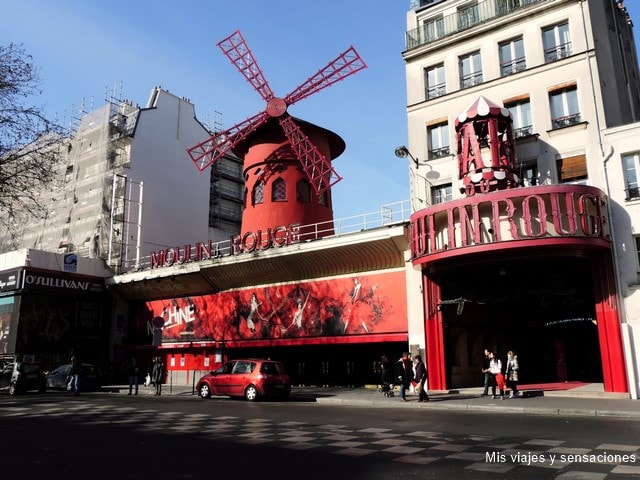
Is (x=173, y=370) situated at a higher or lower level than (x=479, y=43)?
lower

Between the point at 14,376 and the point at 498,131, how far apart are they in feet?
65.3

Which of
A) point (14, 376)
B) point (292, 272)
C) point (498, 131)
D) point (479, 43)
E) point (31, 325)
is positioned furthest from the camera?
point (31, 325)

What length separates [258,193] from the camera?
26.6 meters

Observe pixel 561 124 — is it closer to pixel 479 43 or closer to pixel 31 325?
pixel 479 43

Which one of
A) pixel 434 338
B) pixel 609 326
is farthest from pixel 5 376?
pixel 609 326

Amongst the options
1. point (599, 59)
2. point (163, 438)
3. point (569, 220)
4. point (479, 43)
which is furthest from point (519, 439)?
point (479, 43)

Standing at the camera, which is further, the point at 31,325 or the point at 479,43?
the point at 31,325

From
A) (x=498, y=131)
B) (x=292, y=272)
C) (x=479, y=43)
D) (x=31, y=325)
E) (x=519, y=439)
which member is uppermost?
(x=479, y=43)

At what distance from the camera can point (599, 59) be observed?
57.5ft

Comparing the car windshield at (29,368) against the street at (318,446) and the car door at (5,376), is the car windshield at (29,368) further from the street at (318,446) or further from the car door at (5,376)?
the street at (318,446)

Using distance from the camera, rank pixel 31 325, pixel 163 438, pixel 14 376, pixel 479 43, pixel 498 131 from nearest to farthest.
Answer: pixel 163 438 → pixel 498 131 → pixel 479 43 → pixel 14 376 → pixel 31 325

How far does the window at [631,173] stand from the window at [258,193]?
1566 cm

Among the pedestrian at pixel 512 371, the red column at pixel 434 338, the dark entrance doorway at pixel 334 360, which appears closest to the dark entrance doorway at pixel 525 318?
the red column at pixel 434 338

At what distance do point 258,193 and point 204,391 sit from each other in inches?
450
